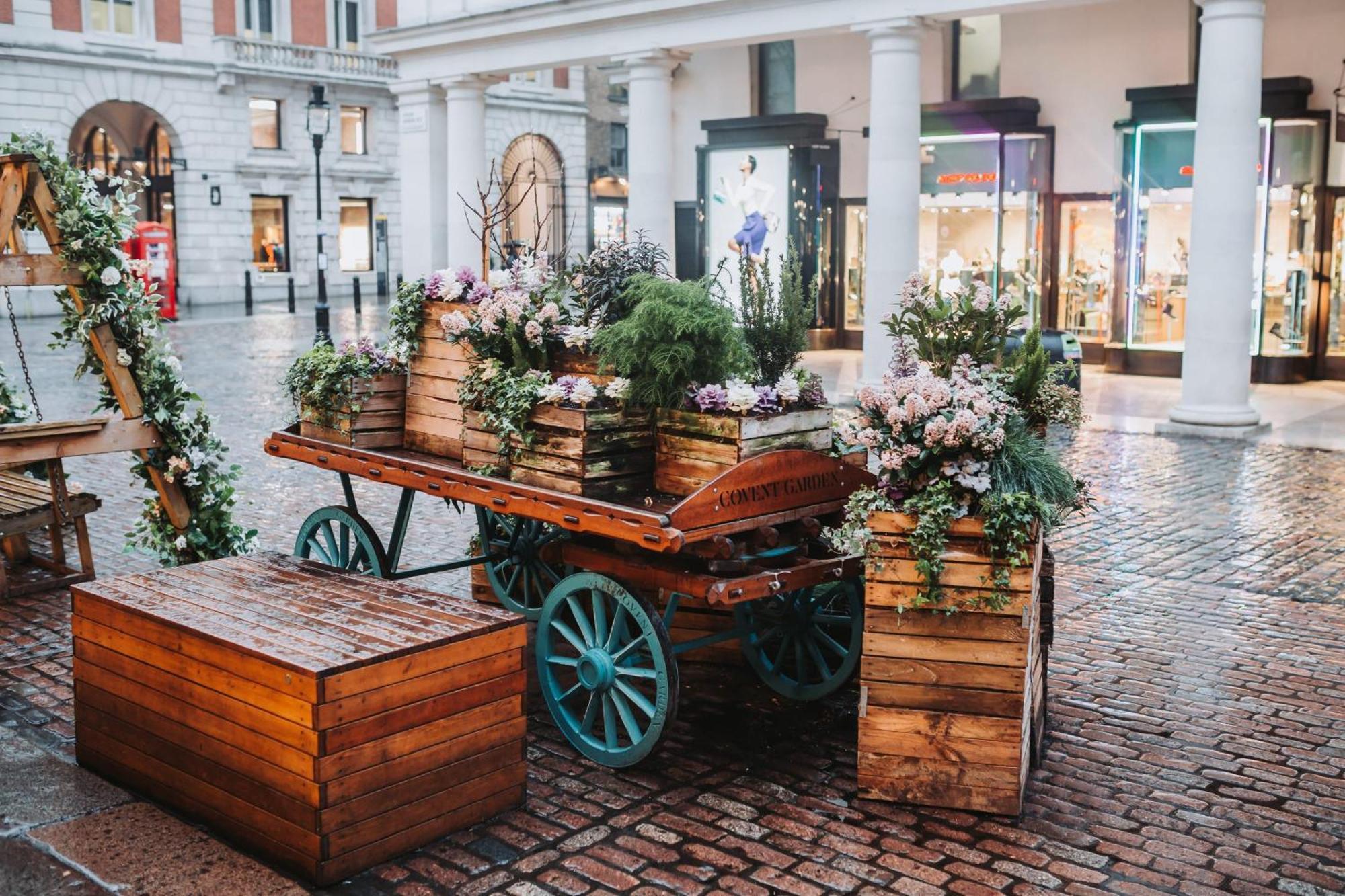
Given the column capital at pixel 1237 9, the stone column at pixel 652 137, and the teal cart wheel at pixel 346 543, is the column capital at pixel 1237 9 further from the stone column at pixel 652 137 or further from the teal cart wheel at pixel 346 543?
the teal cart wheel at pixel 346 543

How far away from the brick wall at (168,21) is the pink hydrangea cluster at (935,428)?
133 ft

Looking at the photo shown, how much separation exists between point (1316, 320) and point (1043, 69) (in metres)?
5.61

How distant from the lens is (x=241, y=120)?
1674 inches

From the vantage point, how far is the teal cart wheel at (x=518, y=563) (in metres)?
7.18

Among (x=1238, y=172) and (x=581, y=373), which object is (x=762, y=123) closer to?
(x=1238, y=172)

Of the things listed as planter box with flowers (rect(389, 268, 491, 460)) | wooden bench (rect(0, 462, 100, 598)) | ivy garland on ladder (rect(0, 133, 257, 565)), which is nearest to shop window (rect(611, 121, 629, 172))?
wooden bench (rect(0, 462, 100, 598))

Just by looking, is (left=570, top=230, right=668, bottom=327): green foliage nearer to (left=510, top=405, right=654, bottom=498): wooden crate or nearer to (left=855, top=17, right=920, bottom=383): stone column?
(left=510, top=405, right=654, bottom=498): wooden crate

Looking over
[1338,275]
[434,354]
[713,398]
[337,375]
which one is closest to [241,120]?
[1338,275]

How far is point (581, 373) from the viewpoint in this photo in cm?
598

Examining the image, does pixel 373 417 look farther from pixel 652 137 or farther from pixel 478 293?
pixel 652 137

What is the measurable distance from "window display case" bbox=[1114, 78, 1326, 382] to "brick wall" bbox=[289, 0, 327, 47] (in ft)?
104

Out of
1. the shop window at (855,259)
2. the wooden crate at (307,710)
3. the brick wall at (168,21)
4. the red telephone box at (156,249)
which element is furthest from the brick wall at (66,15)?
the wooden crate at (307,710)

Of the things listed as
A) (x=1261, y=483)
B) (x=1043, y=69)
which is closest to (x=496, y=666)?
(x=1261, y=483)

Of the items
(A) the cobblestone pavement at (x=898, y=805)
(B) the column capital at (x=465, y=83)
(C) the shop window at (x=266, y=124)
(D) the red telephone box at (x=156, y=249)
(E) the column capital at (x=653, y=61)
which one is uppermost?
(C) the shop window at (x=266, y=124)
